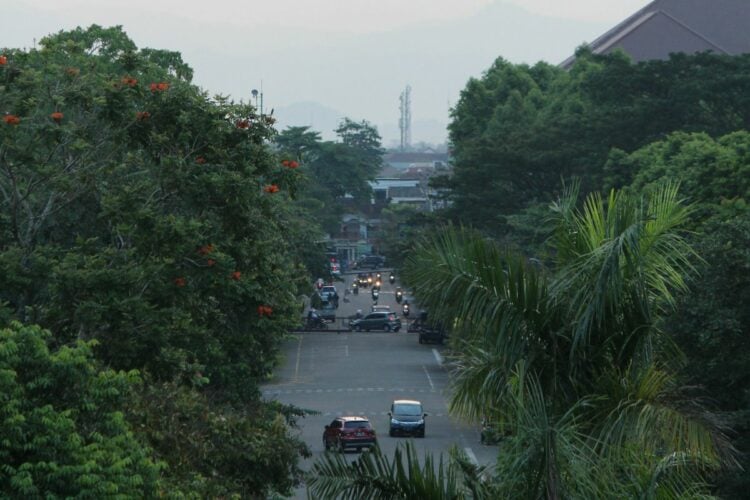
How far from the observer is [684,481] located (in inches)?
355

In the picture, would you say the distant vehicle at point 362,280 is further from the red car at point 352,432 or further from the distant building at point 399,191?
the red car at point 352,432

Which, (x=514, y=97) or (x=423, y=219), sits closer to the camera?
(x=423, y=219)

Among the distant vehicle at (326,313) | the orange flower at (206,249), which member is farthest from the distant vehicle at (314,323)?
the orange flower at (206,249)

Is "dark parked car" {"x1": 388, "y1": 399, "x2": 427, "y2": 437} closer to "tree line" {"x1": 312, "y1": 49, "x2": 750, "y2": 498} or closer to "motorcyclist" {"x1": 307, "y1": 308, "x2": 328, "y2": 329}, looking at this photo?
"tree line" {"x1": 312, "y1": 49, "x2": 750, "y2": 498}

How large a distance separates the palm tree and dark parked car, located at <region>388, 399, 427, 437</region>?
3038 centimetres

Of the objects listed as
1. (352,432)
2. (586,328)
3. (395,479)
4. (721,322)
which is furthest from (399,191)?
(395,479)

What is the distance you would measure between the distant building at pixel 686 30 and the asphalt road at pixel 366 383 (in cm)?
3334

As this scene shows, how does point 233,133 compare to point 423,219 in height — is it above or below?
above

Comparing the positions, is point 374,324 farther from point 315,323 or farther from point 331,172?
point 331,172

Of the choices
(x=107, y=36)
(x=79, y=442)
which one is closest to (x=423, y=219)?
(x=107, y=36)

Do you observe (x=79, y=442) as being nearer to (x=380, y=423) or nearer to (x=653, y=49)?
(x=380, y=423)

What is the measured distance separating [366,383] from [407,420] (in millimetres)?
15307

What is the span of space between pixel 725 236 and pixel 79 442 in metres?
14.8

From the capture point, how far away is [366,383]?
183 ft
